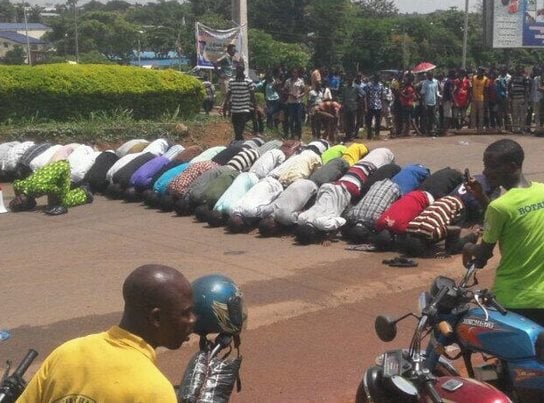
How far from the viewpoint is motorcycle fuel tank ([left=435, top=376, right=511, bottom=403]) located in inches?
150

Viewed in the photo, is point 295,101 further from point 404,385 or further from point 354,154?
point 404,385

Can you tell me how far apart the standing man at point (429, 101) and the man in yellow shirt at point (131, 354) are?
60.0 feet

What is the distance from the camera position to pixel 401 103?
20750 millimetres

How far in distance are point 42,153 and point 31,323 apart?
7333 millimetres

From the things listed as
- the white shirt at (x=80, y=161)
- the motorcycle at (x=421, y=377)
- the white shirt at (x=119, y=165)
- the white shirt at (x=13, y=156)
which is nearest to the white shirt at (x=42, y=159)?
the white shirt at (x=80, y=161)

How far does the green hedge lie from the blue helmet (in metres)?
14.4

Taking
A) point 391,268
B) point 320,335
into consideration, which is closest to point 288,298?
point 320,335

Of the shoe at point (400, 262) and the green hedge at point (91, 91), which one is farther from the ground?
the green hedge at point (91, 91)

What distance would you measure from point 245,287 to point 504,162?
4344 millimetres

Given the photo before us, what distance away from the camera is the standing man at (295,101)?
1925cm

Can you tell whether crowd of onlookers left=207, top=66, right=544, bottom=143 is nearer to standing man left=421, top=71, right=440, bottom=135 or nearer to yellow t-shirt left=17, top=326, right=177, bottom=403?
standing man left=421, top=71, right=440, bottom=135

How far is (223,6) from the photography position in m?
66.9

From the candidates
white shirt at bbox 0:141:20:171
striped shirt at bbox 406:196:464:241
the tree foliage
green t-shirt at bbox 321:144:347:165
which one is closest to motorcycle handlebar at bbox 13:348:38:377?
striped shirt at bbox 406:196:464:241

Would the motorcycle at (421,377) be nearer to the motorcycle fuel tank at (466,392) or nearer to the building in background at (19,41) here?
the motorcycle fuel tank at (466,392)
